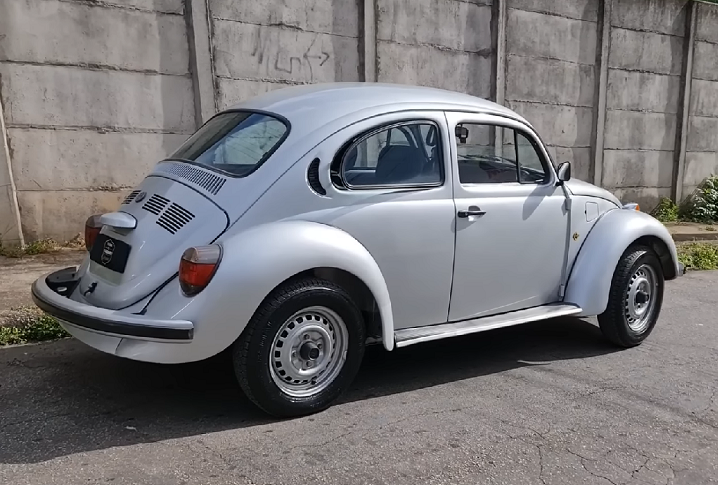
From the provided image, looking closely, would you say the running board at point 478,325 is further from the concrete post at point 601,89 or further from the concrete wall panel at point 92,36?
the concrete post at point 601,89

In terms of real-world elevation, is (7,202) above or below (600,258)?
above

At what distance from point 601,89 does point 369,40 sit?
4.66m

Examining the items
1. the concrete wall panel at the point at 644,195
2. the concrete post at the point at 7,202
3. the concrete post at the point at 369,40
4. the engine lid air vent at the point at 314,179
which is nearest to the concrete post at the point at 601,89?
the concrete wall panel at the point at 644,195

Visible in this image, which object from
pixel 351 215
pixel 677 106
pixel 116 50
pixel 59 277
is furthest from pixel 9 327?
pixel 677 106

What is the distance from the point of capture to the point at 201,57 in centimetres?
763

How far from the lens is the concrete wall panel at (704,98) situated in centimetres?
1216

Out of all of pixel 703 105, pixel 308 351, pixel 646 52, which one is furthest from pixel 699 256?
pixel 308 351

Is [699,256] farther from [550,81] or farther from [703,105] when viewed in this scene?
[703,105]

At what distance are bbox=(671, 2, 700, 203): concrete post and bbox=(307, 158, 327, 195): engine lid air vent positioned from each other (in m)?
10.4

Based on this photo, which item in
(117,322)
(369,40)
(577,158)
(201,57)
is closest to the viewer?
(117,322)

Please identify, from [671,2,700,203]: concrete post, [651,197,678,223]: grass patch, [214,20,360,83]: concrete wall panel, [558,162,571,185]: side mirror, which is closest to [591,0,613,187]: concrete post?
[651,197,678,223]: grass patch

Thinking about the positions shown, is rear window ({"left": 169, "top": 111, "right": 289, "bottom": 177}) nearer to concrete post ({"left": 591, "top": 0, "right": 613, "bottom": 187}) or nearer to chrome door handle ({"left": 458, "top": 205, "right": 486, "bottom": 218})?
chrome door handle ({"left": 458, "top": 205, "right": 486, "bottom": 218})

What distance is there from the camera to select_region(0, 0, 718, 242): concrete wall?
276 inches

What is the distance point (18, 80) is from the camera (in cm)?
686
